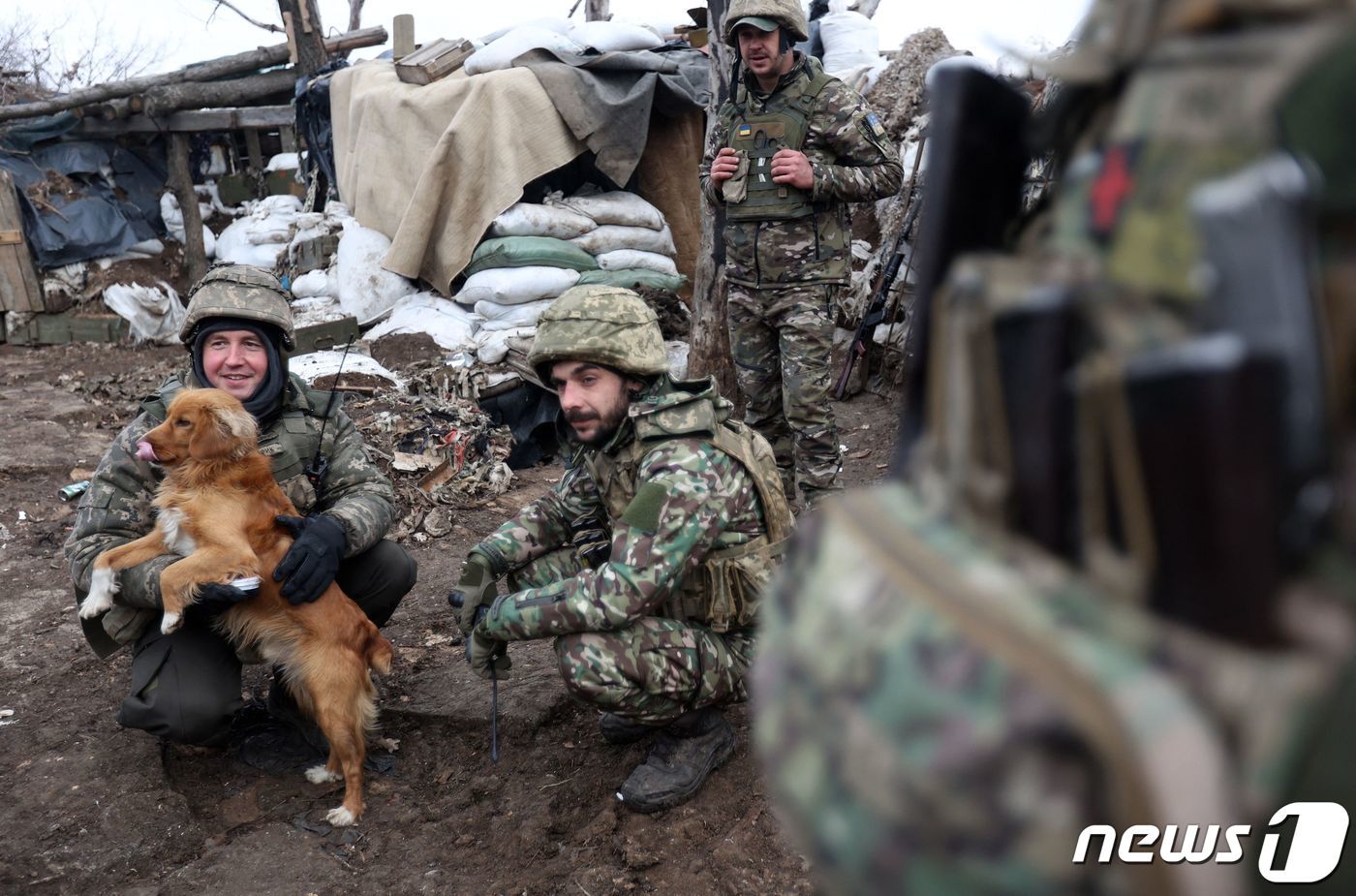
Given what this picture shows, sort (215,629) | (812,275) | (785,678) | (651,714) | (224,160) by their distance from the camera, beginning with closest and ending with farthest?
(785,678) < (651,714) < (215,629) < (812,275) < (224,160)

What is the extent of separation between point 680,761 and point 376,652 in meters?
1.04

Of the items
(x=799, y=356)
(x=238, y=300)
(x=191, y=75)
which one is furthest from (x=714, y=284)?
(x=191, y=75)

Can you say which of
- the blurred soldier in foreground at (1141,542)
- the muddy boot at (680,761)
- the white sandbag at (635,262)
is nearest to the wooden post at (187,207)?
the white sandbag at (635,262)

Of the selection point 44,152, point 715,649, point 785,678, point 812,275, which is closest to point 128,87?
point 44,152

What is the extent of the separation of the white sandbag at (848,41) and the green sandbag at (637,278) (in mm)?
2459

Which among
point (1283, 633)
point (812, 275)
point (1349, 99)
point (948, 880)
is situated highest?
point (1349, 99)

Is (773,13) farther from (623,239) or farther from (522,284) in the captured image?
(623,239)

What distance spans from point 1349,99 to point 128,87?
42.0 feet

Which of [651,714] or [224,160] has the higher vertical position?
[224,160]

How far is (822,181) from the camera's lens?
481 cm

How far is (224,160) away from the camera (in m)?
12.7

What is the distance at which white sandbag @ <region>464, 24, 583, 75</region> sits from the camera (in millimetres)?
8516

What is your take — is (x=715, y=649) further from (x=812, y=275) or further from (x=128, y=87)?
(x=128, y=87)

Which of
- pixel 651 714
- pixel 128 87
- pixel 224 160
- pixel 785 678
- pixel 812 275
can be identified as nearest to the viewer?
pixel 785 678
